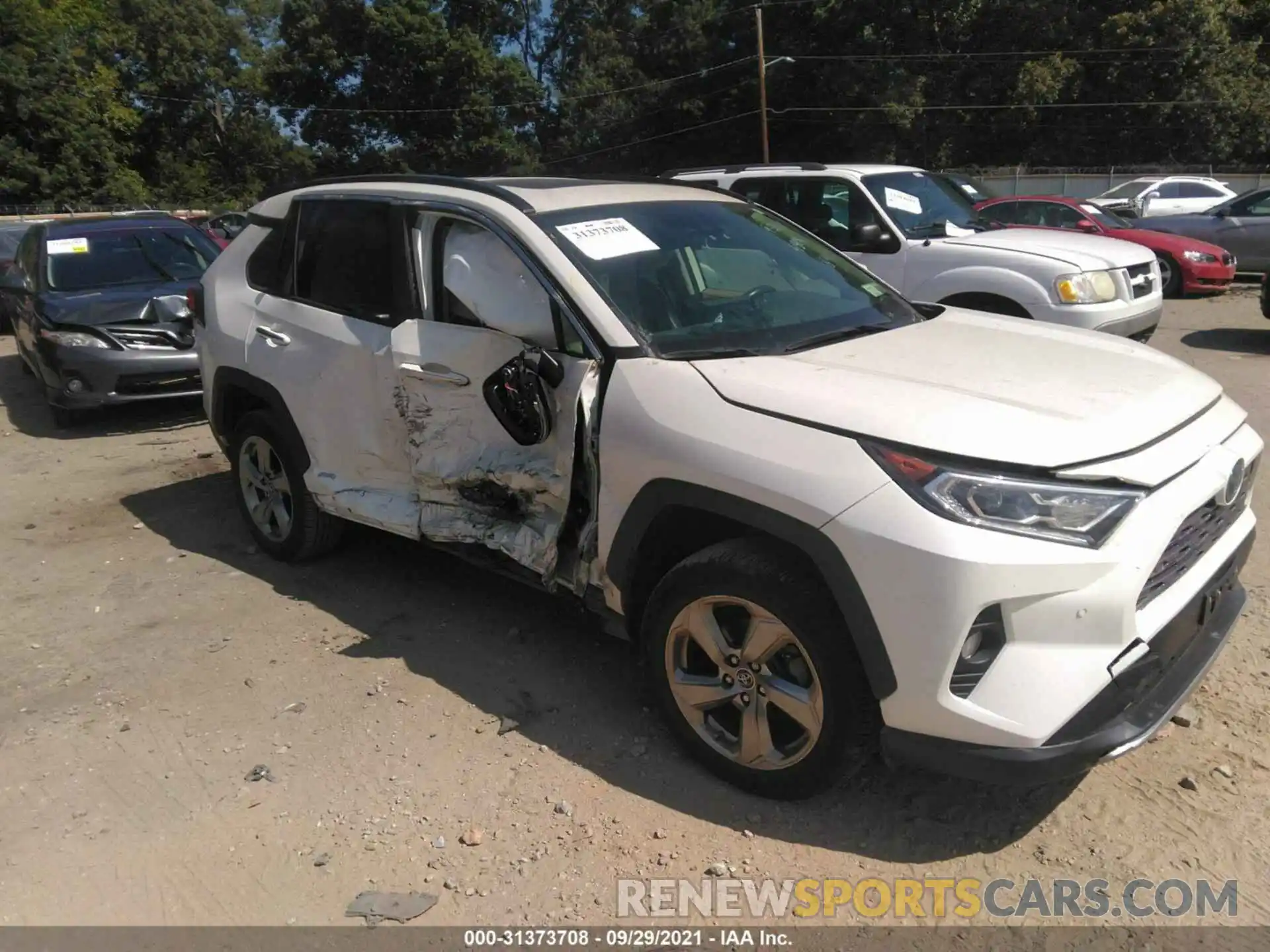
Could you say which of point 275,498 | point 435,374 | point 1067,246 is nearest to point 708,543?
point 435,374

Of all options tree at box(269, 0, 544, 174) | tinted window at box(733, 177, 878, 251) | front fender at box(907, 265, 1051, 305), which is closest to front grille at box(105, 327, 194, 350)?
tinted window at box(733, 177, 878, 251)

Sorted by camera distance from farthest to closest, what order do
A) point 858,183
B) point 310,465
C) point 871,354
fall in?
point 858,183 < point 310,465 < point 871,354

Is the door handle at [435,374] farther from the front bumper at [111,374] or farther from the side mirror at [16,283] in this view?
the side mirror at [16,283]

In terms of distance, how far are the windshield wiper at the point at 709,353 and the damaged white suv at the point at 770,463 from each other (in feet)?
0.05

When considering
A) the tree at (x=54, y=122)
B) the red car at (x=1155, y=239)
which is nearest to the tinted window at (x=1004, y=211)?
the red car at (x=1155, y=239)

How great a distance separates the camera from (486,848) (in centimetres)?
297

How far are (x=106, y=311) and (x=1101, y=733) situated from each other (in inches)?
322

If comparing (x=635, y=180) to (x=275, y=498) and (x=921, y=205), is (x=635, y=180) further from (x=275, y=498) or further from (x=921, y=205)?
(x=921, y=205)

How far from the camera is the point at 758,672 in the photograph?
2922mm

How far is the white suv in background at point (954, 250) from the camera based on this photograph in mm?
7059

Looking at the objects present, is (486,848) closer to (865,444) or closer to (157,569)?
(865,444)

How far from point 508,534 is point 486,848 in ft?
3.93

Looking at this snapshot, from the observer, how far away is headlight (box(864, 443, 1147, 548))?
249 cm

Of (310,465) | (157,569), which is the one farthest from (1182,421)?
(157,569)
